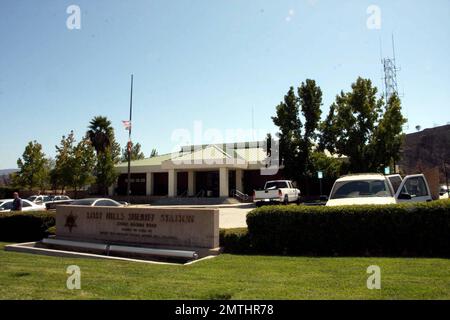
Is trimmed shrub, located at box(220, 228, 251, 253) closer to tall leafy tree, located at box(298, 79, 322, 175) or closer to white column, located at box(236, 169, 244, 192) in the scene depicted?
tall leafy tree, located at box(298, 79, 322, 175)

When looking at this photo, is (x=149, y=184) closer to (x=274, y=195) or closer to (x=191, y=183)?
(x=191, y=183)

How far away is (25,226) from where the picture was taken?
14125mm

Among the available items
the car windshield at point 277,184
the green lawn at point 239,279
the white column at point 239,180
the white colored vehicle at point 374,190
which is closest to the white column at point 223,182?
the white column at point 239,180

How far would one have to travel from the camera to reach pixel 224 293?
5.58 m

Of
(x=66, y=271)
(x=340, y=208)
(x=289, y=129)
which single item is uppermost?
(x=289, y=129)

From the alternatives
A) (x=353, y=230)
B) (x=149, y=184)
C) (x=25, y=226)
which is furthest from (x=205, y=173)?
(x=353, y=230)

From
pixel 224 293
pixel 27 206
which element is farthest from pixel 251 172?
pixel 224 293

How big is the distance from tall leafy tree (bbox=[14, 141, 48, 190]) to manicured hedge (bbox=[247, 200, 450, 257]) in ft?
119

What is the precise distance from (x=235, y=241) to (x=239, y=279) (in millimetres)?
3450

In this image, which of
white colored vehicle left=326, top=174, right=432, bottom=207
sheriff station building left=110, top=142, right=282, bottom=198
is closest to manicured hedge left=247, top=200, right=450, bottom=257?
white colored vehicle left=326, top=174, right=432, bottom=207

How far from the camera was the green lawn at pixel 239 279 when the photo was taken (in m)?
5.49

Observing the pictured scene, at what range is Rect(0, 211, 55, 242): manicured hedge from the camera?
14109 millimetres
